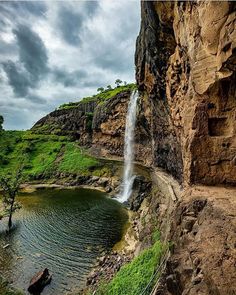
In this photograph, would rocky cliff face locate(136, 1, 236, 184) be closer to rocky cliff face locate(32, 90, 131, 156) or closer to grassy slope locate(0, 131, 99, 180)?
rocky cliff face locate(32, 90, 131, 156)

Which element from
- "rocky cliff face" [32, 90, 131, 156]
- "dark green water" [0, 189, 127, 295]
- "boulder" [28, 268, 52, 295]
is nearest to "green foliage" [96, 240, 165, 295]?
"dark green water" [0, 189, 127, 295]

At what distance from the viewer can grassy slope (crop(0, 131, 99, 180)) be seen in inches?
2165

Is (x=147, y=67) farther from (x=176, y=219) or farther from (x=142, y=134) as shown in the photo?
(x=176, y=219)

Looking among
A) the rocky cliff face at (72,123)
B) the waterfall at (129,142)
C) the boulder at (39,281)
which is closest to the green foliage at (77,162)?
the rocky cliff face at (72,123)

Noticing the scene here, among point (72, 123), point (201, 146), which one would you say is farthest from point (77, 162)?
point (201, 146)

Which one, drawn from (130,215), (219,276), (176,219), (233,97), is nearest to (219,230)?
Result: (219,276)

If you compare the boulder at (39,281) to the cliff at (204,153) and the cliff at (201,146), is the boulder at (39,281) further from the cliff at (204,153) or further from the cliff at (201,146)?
the cliff at (204,153)

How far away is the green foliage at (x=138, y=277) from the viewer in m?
13.0

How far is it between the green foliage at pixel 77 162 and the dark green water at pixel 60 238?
13.0 m

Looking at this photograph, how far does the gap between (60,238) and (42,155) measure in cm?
4104

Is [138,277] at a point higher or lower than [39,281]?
higher

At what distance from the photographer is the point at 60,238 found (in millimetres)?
25891

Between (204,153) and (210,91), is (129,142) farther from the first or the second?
(204,153)

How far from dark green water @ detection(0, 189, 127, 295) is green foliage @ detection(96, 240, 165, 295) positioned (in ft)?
14.7
